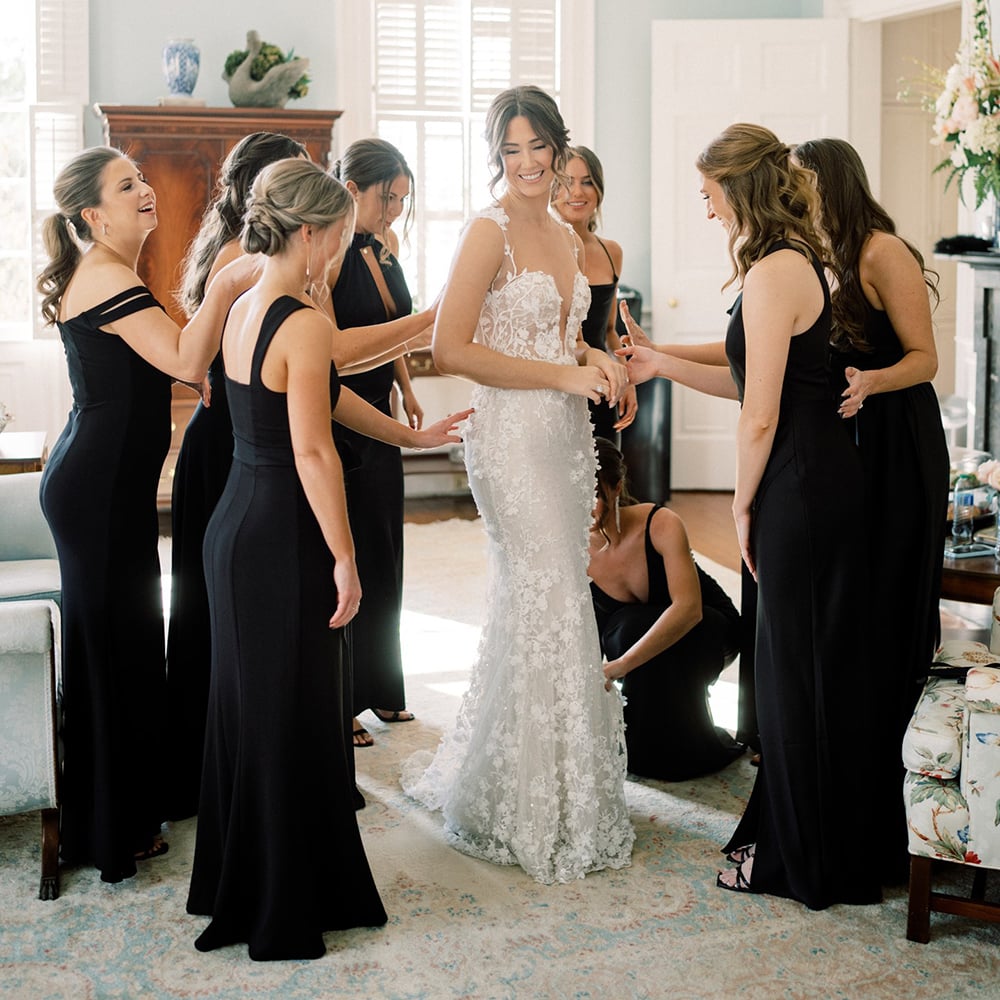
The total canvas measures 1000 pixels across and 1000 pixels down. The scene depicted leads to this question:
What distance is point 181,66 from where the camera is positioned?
705 cm

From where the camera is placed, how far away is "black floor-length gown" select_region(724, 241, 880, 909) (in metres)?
2.83

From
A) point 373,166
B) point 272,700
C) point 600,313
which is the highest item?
point 373,166

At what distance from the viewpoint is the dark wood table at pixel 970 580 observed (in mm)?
3490

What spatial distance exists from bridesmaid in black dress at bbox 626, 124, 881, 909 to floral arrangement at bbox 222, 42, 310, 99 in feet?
16.0

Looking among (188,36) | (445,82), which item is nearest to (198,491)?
(188,36)

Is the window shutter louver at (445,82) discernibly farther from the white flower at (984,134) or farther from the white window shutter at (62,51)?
the white flower at (984,134)

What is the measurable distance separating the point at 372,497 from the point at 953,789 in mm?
1907

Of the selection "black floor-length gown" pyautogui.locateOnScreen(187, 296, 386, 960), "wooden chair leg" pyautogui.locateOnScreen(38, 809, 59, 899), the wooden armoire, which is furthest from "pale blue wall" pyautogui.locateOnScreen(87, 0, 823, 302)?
"black floor-length gown" pyautogui.locateOnScreen(187, 296, 386, 960)

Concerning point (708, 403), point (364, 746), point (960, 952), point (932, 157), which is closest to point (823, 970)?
point (960, 952)

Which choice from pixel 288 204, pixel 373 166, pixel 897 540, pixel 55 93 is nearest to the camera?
pixel 288 204

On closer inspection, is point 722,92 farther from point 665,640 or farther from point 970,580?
point 665,640

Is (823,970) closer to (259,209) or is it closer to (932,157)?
(259,209)

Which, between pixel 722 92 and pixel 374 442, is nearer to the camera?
pixel 374 442

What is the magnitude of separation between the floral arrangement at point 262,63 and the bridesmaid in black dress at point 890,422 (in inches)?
184
